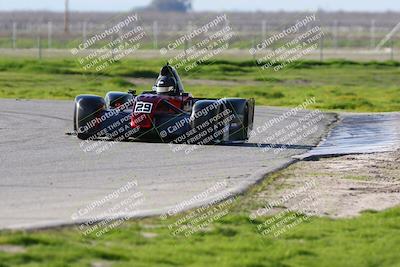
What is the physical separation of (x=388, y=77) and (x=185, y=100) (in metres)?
28.0

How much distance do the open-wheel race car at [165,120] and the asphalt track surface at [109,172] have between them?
27cm

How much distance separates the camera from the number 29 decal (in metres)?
19.2

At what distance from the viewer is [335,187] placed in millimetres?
13992

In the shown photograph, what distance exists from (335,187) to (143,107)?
5878 millimetres

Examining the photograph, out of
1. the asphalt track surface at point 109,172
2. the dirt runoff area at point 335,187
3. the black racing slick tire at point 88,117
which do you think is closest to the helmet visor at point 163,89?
the black racing slick tire at point 88,117

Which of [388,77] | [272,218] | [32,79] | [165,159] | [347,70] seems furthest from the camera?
[347,70]

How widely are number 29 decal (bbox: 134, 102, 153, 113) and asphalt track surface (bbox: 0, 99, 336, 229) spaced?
0.56 m

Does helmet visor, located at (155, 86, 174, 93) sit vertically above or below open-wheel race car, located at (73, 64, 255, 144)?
above

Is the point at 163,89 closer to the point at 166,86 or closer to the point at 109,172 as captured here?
the point at 166,86

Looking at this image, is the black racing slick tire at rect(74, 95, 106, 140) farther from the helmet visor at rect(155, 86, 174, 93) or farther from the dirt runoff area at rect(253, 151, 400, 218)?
the dirt runoff area at rect(253, 151, 400, 218)

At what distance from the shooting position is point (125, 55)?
57.2 meters

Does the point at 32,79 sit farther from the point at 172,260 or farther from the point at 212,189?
the point at 172,260

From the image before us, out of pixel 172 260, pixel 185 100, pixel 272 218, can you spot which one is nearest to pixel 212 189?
pixel 272 218

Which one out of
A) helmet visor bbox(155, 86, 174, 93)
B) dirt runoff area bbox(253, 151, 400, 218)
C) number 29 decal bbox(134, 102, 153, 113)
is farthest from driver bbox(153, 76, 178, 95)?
dirt runoff area bbox(253, 151, 400, 218)
